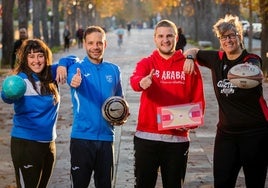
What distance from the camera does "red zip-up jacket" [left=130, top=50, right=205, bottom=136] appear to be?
5082 millimetres

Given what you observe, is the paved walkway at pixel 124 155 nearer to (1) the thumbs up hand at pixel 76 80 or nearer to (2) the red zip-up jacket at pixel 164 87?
(2) the red zip-up jacket at pixel 164 87

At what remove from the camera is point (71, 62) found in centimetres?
525

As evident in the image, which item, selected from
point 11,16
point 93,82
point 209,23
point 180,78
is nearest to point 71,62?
point 93,82

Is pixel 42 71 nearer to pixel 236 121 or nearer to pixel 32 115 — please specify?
pixel 32 115

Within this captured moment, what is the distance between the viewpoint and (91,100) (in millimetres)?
5129

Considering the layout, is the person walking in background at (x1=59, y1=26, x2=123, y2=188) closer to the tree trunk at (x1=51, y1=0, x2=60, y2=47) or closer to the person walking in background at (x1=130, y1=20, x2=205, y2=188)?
the person walking in background at (x1=130, y1=20, x2=205, y2=188)

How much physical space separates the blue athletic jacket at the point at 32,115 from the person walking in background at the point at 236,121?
1.33 meters

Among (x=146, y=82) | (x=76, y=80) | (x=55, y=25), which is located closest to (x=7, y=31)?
(x=55, y=25)

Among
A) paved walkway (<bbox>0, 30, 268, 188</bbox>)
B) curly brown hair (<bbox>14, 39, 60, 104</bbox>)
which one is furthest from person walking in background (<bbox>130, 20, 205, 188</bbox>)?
paved walkway (<bbox>0, 30, 268, 188</bbox>)

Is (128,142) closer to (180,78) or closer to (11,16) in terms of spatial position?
(180,78)

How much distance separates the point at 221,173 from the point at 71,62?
169 centimetres

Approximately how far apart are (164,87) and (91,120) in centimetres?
70

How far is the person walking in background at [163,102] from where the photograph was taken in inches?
201

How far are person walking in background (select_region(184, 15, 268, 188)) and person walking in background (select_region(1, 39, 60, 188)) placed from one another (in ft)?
4.29
